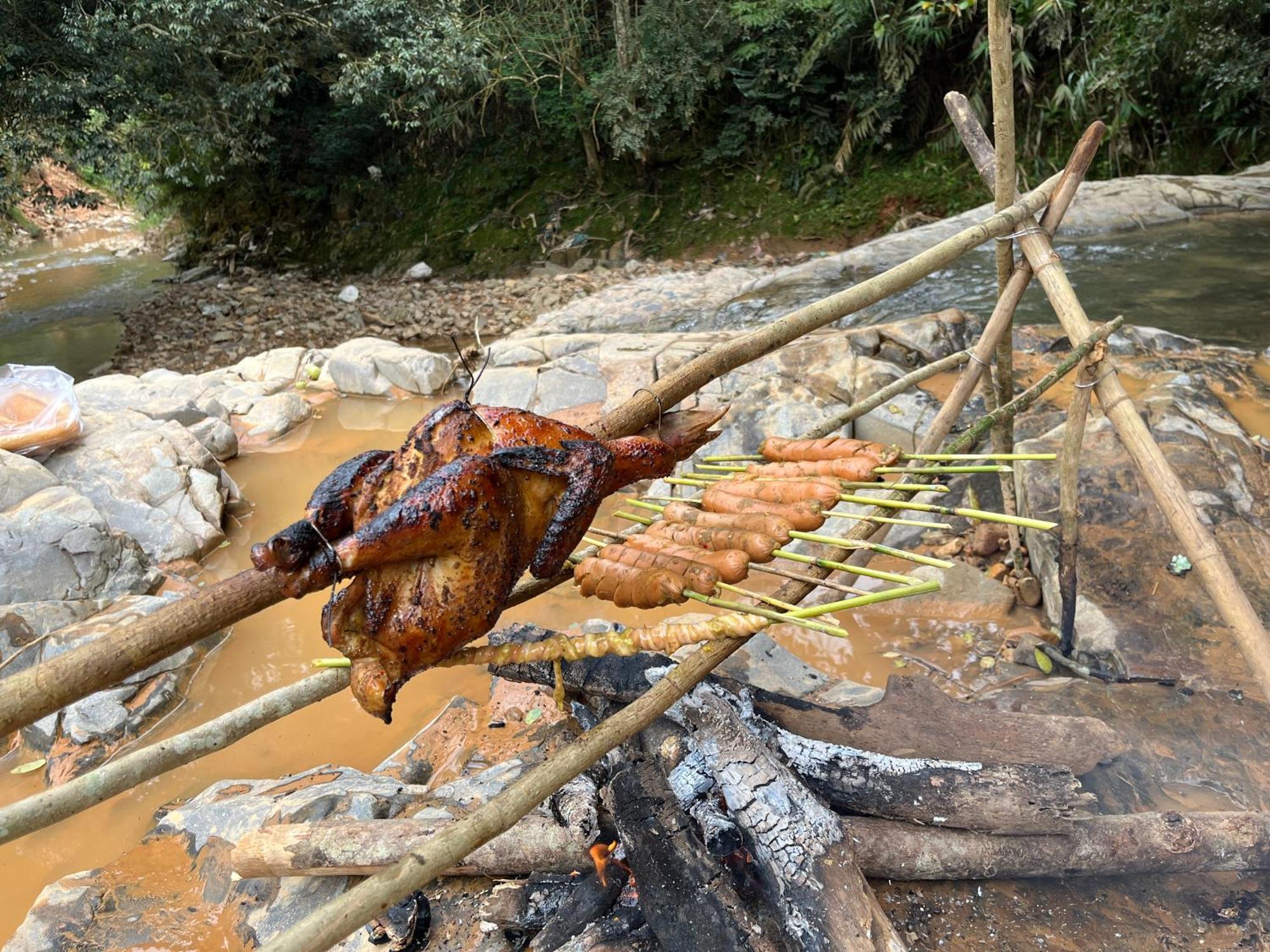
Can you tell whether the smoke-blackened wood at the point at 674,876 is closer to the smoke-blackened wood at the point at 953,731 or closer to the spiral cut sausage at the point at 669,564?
the smoke-blackened wood at the point at 953,731

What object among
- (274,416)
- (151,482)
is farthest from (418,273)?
(151,482)

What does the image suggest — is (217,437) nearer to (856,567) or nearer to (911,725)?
(911,725)

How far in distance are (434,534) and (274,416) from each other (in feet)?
27.3

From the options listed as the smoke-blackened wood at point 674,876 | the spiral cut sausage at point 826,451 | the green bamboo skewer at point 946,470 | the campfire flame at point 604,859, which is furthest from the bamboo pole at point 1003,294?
the campfire flame at point 604,859

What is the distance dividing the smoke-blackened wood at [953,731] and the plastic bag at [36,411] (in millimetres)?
6695

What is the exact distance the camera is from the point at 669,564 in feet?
7.30

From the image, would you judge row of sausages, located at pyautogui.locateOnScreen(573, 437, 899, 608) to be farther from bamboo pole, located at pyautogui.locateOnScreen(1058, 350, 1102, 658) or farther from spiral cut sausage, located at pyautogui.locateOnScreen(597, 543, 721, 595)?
bamboo pole, located at pyautogui.locateOnScreen(1058, 350, 1102, 658)

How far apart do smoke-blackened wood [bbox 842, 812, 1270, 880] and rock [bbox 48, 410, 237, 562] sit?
6135mm

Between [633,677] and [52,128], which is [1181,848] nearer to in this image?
[633,677]

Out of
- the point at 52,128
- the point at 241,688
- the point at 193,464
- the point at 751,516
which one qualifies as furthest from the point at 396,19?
the point at 751,516

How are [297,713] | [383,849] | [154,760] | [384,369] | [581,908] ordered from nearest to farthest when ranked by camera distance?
[154,760] < [581,908] < [383,849] < [297,713] < [384,369]

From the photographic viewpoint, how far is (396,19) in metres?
12.4

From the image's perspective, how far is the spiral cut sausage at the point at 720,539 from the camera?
215cm

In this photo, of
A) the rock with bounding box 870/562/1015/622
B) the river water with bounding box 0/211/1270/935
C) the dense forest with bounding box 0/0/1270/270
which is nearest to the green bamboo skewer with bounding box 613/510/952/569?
the river water with bounding box 0/211/1270/935
